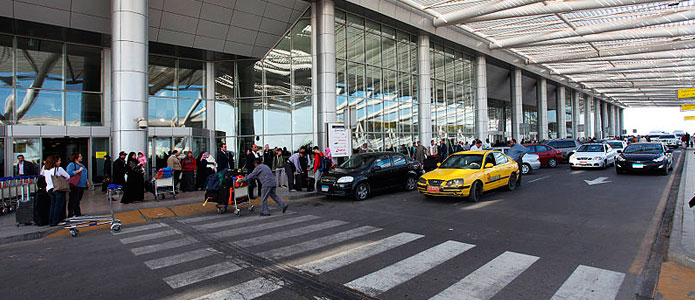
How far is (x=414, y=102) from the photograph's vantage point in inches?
1059

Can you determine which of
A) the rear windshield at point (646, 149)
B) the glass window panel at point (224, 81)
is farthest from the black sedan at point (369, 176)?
the glass window panel at point (224, 81)

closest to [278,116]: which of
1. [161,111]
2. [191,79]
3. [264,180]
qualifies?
[191,79]

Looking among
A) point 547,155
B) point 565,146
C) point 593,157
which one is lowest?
point 593,157

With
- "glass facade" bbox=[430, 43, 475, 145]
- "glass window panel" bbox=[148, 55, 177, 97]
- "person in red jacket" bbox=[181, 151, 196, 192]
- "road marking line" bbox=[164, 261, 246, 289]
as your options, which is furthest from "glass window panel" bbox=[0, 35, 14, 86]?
"glass facade" bbox=[430, 43, 475, 145]

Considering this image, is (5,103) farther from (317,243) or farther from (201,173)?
(317,243)

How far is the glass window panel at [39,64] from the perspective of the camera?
57.8 feet

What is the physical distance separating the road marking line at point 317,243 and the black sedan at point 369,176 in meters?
4.12

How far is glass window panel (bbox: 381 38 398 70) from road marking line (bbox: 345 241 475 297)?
20.1m

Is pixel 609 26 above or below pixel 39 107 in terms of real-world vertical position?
above

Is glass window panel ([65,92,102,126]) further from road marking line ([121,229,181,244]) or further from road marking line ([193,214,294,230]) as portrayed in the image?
road marking line ([121,229,181,244])

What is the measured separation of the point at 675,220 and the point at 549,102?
55532 millimetres

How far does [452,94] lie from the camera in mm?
31562

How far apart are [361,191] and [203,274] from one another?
7519 mm

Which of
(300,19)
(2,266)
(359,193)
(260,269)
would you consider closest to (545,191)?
(359,193)
